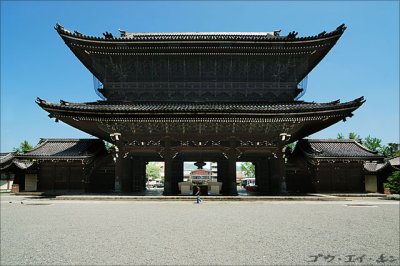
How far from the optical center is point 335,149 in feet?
87.0

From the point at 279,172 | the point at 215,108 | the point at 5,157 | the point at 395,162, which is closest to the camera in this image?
the point at 215,108

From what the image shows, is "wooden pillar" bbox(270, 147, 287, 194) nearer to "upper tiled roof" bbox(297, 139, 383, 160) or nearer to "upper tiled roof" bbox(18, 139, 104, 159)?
"upper tiled roof" bbox(297, 139, 383, 160)

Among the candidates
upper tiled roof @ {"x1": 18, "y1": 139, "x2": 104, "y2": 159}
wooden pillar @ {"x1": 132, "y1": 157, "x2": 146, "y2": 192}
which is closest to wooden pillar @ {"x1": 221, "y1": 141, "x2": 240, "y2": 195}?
wooden pillar @ {"x1": 132, "y1": 157, "x2": 146, "y2": 192}

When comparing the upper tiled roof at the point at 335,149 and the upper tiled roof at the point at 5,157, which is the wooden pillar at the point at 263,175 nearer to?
the upper tiled roof at the point at 335,149

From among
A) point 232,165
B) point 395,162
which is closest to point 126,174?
point 232,165

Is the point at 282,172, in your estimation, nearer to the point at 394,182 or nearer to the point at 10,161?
the point at 394,182

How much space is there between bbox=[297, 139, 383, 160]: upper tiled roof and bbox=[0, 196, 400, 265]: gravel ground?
12434 mm

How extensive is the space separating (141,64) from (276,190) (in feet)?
52.0

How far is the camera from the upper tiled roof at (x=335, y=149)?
24484mm

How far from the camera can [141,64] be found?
2481 centimetres

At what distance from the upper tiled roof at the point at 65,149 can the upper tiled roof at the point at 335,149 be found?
771 inches

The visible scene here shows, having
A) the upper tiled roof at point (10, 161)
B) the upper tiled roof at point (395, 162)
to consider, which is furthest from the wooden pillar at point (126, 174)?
the upper tiled roof at point (395, 162)

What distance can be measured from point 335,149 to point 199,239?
2214cm

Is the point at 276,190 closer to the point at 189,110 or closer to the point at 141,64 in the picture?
the point at 189,110
